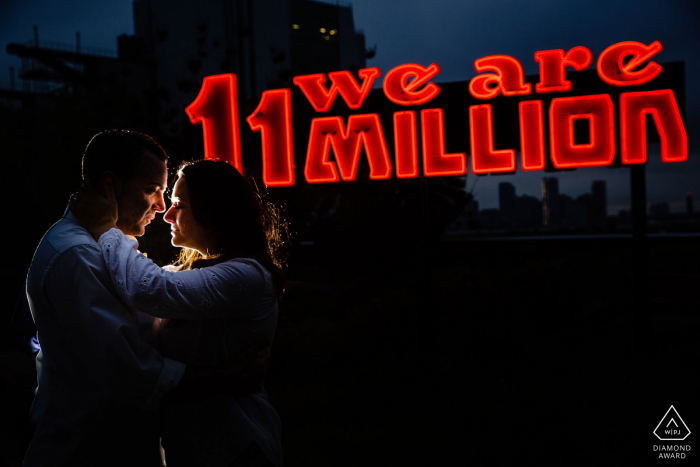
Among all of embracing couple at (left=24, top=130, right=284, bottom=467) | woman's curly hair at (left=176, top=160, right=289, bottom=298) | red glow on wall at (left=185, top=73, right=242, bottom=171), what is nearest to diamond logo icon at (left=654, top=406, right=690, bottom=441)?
embracing couple at (left=24, top=130, right=284, bottom=467)

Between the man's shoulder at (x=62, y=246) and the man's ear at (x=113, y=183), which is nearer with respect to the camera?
the man's shoulder at (x=62, y=246)

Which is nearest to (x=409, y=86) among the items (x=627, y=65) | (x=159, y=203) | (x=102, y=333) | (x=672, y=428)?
(x=627, y=65)

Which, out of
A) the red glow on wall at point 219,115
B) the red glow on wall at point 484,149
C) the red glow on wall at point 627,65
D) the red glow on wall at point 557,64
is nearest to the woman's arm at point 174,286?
the red glow on wall at point 484,149

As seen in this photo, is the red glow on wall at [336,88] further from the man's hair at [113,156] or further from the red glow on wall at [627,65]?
the man's hair at [113,156]

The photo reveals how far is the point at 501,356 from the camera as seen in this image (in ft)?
21.6

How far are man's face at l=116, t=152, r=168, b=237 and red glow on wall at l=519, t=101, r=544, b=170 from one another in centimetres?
614

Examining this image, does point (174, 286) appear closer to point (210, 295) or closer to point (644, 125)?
point (210, 295)

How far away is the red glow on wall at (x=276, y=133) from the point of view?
7578mm

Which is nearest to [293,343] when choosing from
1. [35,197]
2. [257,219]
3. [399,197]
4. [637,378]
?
[637,378]

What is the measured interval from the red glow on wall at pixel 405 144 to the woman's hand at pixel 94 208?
18.8 ft

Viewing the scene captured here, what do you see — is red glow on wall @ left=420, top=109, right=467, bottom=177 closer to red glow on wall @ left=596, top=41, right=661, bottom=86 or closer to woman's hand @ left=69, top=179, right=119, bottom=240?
red glow on wall @ left=596, top=41, right=661, bottom=86

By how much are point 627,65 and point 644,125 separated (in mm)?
917

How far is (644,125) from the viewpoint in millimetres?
6707

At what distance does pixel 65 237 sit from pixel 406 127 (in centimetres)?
614
